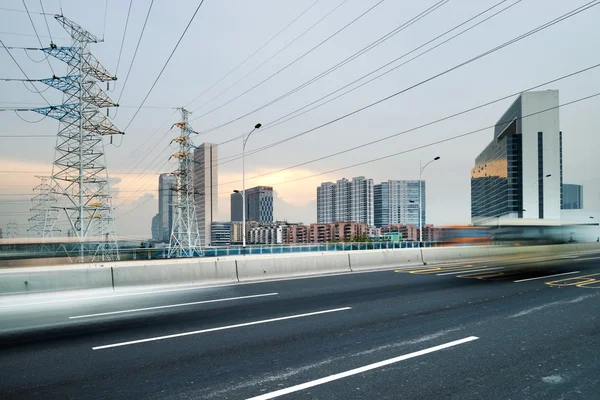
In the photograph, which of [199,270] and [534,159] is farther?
[534,159]

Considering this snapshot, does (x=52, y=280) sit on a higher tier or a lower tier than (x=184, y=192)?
lower

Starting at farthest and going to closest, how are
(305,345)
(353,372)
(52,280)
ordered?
(52,280), (305,345), (353,372)

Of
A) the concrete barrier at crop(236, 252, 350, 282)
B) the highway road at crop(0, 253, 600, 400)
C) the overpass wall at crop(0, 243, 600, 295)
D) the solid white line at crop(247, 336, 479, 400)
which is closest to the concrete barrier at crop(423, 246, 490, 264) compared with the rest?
the overpass wall at crop(0, 243, 600, 295)

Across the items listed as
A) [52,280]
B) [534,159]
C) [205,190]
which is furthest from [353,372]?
[205,190]

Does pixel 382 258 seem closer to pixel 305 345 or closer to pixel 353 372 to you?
pixel 305 345

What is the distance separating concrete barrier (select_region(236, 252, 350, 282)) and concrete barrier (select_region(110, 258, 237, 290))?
0.62 meters

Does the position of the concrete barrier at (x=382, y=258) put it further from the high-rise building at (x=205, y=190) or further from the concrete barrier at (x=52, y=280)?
the high-rise building at (x=205, y=190)

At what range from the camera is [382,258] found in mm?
20375

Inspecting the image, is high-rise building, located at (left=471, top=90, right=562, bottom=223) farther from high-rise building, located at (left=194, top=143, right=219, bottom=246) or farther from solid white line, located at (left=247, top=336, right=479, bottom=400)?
solid white line, located at (left=247, top=336, right=479, bottom=400)

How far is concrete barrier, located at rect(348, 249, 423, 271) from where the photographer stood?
63.6 feet

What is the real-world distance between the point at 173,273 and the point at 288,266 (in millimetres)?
5165

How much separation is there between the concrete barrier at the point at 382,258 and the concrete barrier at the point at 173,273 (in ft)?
22.9

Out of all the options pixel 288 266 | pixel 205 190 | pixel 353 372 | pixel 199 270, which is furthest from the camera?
pixel 205 190

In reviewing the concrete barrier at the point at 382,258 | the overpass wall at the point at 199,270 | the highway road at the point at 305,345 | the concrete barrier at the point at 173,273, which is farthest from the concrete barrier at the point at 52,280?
the concrete barrier at the point at 382,258
